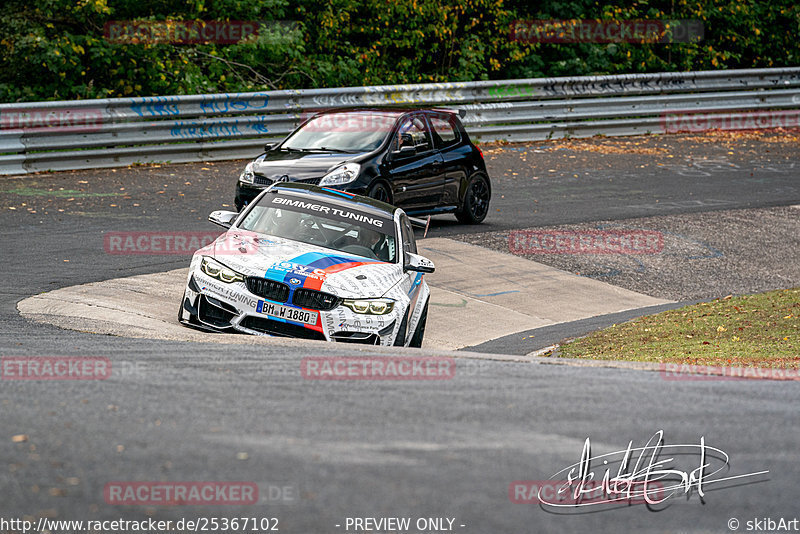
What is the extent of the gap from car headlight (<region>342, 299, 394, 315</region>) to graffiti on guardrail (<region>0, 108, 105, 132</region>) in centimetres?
1044

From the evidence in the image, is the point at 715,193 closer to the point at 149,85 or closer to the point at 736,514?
the point at 149,85

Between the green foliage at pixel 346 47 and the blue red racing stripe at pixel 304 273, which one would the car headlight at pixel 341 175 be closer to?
the blue red racing stripe at pixel 304 273

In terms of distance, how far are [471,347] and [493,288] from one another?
2319 millimetres

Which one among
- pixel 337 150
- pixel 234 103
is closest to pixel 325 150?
pixel 337 150

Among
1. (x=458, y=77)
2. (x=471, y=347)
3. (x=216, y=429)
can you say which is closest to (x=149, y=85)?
(x=458, y=77)

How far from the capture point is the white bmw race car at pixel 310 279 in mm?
8727

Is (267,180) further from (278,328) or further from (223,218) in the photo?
(278,328)

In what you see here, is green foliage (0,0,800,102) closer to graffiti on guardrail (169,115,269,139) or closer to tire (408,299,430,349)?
graffiti on guardrail (169,115,269,139)

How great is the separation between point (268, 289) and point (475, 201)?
7846 millimetres

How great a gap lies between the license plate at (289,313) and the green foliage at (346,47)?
13241 millimetres

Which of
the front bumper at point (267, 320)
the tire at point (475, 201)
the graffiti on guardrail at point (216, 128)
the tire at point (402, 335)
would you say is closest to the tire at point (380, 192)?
the tire at point (475, 201)

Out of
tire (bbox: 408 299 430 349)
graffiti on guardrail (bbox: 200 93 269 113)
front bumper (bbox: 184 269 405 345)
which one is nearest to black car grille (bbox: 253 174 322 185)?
tire (bbox: 408 299 430 349)

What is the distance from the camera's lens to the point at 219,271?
8.95 meters

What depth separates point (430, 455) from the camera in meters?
4.60
